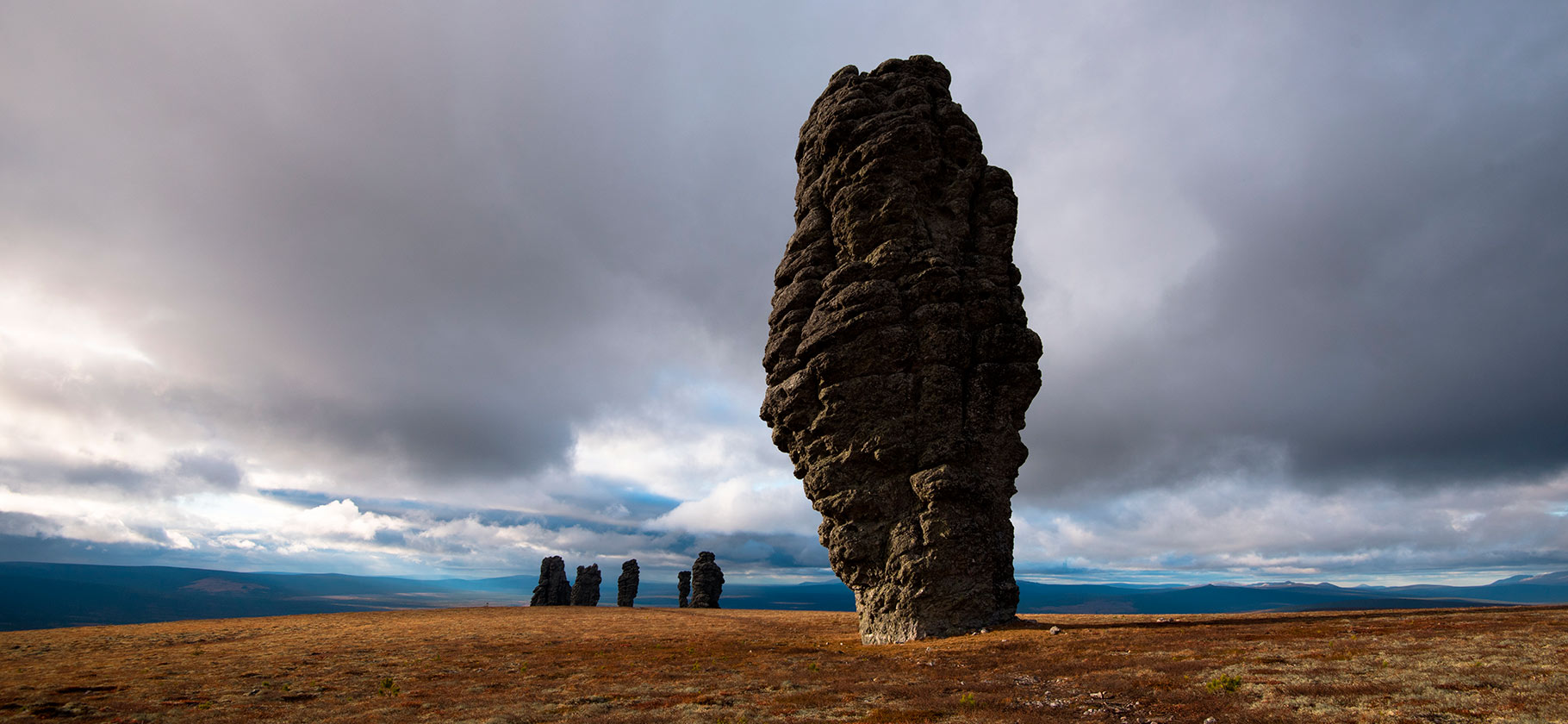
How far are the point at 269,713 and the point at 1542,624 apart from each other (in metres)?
42.7

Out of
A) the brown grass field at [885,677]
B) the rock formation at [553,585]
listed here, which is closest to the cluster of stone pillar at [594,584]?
the rock formation at [553,585]

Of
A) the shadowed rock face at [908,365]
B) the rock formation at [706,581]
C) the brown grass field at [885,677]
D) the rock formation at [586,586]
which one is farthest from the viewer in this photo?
the rock formation at [586,586]

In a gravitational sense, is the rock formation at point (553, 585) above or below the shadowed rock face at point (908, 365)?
below

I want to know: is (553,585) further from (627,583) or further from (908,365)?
(908,365)

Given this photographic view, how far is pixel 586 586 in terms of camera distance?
11025 centimetres

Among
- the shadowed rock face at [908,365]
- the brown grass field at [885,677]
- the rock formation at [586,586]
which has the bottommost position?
the rock formation at [586,586]

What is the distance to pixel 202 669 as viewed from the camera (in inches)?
1042

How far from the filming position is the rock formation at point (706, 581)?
104 m

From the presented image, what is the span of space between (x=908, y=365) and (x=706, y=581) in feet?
259

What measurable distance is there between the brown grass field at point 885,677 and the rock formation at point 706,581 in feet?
232

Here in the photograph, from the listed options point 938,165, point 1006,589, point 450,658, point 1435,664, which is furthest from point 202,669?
point 938,165

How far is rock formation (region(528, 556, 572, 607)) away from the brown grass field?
74.7m

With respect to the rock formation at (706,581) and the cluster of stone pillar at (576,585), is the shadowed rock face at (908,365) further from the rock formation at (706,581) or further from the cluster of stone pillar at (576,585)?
the cluster of stone pillar at (576,585)

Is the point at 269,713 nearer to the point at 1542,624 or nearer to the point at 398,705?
the point at 398,705
